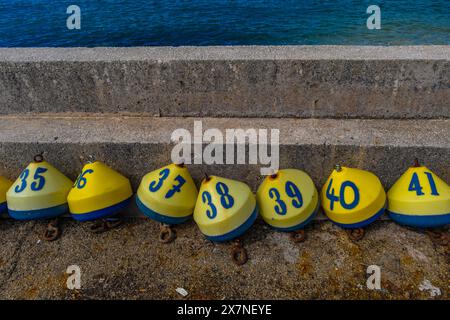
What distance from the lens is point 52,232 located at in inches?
159

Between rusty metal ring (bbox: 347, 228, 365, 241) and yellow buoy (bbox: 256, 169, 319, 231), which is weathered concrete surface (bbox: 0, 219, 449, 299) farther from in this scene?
yellow buoy (bbox: 256, 169, 319, 231)

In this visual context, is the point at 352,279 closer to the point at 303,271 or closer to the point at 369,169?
the point at 303,271

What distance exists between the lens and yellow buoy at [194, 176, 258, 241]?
3535 millimetres

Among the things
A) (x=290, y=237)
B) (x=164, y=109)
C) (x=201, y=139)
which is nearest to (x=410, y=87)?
(x=290, y=237)

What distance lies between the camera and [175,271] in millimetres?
3568

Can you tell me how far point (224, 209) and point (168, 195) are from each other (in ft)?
2.00

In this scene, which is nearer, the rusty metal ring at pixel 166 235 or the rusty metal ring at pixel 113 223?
the rusty metal ring at pixel 166 235

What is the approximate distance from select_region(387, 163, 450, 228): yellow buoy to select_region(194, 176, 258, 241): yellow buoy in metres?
1.44

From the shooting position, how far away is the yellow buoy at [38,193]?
12.5ft

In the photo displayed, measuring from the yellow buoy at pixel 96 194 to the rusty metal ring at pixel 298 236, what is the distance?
6.05 ft

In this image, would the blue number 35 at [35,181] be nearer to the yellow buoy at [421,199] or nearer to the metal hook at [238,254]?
the metal hook at [238,254]

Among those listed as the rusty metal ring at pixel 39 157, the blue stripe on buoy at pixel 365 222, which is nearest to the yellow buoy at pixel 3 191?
the rusty metal ring at pixel 39 157

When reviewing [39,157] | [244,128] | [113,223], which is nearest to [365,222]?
[244,128]

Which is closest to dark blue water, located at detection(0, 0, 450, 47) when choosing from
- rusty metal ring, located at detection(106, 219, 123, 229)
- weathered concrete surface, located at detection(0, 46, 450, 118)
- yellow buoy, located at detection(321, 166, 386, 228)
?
weathered concrete surface, located at detection(0, 46, 450, 118)
